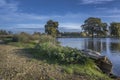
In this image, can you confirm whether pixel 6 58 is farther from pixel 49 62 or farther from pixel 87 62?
pixel 87 62

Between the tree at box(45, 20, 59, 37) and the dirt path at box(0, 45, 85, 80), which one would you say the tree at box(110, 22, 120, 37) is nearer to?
the tree at box(45, 20, 59, 37)

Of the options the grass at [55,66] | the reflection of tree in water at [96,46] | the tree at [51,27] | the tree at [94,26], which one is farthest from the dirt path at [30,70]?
the tree at [94,26]

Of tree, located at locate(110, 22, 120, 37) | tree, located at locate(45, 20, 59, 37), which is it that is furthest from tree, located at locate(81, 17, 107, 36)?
tree, located at locate(45, 20, 59, 37)

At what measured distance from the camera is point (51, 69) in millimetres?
11258

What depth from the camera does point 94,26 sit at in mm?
120812

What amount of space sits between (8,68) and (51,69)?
2045 mm

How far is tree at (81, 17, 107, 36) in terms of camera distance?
120 m

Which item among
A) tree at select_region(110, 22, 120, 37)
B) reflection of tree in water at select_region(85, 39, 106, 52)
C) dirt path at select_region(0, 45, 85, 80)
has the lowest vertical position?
reflection of tree in water at select_region(85, 39, 106, 52)

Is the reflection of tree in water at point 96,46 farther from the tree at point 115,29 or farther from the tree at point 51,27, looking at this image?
the tree at point 115,29

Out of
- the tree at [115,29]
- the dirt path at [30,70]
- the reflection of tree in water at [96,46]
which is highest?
the tree at [115,29]

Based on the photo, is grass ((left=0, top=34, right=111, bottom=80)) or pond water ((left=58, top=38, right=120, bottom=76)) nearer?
grass ((left=0, top=34, right=111, bottom=80))

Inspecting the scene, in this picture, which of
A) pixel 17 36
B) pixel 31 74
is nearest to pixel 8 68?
pixel 31 74

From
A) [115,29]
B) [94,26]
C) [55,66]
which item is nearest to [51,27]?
[94,26]

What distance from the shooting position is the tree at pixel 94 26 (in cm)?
12038
